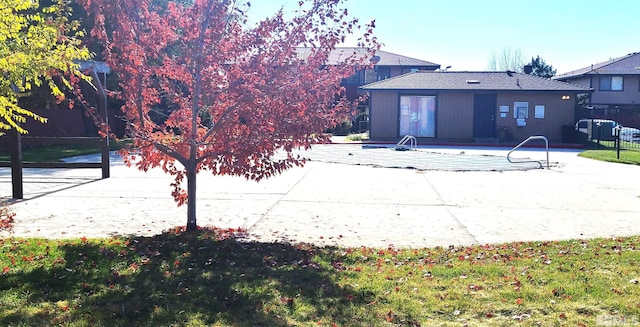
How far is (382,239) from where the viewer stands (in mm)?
7215

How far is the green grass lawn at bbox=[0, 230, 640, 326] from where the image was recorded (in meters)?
4.24

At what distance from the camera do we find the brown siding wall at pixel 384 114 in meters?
28.9

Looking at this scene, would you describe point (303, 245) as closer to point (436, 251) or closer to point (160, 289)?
point (436, 251)

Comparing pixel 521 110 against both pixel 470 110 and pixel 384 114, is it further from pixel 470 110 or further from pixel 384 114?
pixel 384 114

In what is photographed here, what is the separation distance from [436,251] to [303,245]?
1.55 metres

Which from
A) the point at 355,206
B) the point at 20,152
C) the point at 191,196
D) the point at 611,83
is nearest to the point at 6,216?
the point at 20,152

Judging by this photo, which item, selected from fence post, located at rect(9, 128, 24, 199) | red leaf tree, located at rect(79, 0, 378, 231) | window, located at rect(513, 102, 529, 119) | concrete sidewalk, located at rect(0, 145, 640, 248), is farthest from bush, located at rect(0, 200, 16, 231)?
window, located at rect(513, 102, 529, 119)

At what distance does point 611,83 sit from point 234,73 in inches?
1699

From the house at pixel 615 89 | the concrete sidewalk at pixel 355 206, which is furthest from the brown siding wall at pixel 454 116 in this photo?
the house at pixel 615 89

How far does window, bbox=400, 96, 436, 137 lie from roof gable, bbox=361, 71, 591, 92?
30.3 inches

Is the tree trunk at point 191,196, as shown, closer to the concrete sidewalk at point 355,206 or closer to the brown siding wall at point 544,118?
the concrete sidewalk at point 355,206

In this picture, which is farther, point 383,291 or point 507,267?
point 507,267

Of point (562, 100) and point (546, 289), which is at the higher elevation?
point (562, 100)

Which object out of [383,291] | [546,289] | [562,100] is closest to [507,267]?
[546,289]
